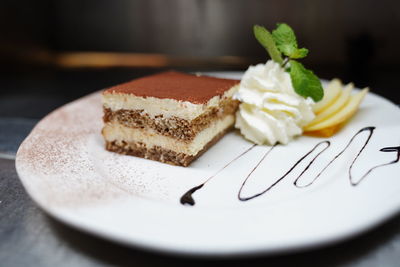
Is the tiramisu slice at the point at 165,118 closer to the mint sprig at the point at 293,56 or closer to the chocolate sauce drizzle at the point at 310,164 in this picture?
the chocolate sauce drizzle at the point at 310,164

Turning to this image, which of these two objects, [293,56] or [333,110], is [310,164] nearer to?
[333,110]

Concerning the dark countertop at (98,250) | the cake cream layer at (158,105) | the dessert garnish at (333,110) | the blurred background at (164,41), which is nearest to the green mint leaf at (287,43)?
the dessert garnish at (333,110)

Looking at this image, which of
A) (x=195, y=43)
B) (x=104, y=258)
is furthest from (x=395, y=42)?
(x=104, y=258)

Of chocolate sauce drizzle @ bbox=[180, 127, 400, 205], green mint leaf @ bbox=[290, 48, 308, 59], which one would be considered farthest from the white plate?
green mint leaf @ bbox=[290, 48, 308, 59]

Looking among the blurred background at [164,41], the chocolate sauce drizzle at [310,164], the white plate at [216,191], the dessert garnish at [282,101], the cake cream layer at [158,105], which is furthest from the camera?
the blurred background at [164,41]

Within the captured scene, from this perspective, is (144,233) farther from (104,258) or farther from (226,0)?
(226,0)

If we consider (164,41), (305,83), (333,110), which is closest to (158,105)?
(305,83)
